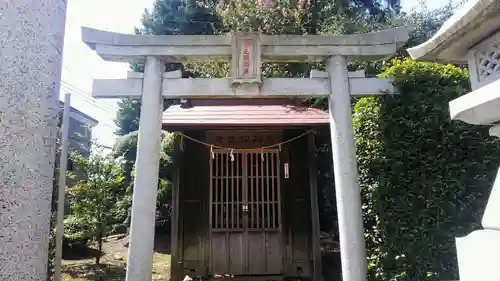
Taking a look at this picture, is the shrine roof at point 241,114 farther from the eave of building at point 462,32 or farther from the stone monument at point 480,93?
the stone monument at point 480,93

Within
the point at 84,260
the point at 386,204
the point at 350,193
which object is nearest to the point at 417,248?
the point at 386,204

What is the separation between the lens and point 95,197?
8.11 metres

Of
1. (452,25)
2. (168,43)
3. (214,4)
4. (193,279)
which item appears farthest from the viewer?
(214,4)

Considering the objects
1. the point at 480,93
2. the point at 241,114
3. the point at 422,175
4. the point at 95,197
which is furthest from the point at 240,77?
the point at 95,197

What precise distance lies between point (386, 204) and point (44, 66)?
180 inches

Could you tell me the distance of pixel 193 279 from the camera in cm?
687

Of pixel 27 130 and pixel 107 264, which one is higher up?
pixel 27 130

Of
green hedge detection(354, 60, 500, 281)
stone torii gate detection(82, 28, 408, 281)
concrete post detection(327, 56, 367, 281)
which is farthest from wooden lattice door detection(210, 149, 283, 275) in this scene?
concrete post detection(327, 56, 367, 281)

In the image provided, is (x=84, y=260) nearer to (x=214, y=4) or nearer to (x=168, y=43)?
(x=168, y=43)

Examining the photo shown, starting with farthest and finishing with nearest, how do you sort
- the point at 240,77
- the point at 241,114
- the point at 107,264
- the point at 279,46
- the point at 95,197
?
1. the point at 107,264
2. the point at 95,197
3. the point at 241,114
4. the point at 279,46
5. the point at 240,77

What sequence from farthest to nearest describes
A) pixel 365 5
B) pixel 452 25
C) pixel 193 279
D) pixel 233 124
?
pixel 365 5
pixel 193 279
pixel 233 124
pixel 452 25

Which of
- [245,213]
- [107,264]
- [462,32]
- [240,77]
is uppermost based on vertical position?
[240,77]

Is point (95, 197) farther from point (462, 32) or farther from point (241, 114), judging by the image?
point (462, 32)

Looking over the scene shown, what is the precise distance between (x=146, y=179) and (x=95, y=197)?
155 inches
